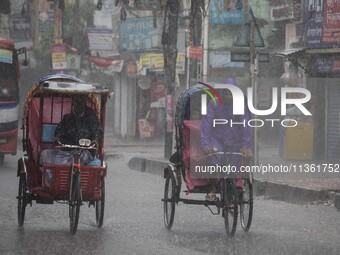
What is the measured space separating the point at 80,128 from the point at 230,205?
6.65 feet

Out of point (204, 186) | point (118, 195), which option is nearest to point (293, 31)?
point (118, 195)

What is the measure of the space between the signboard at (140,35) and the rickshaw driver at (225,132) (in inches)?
1220

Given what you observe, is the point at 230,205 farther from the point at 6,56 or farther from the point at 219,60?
the point at 219,60

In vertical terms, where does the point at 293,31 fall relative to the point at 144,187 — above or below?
above

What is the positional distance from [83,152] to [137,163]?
53.4ft

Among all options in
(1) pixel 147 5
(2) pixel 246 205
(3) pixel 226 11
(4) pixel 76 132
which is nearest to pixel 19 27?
(1) pixel 147 5

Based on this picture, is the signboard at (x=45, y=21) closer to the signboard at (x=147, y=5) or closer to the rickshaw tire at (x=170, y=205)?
the signboard at (x=147, y=5)

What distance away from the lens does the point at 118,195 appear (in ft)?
62.4

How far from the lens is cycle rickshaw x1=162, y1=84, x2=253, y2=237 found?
42.0 feet

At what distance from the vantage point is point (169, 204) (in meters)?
13.9

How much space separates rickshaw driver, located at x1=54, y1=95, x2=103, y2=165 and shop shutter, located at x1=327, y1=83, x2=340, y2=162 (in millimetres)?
16236

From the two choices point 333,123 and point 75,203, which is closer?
point 75,203

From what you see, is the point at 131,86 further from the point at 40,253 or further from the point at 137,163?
the point at 40,253

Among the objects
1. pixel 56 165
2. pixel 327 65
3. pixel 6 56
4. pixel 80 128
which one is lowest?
pixel 56 165
